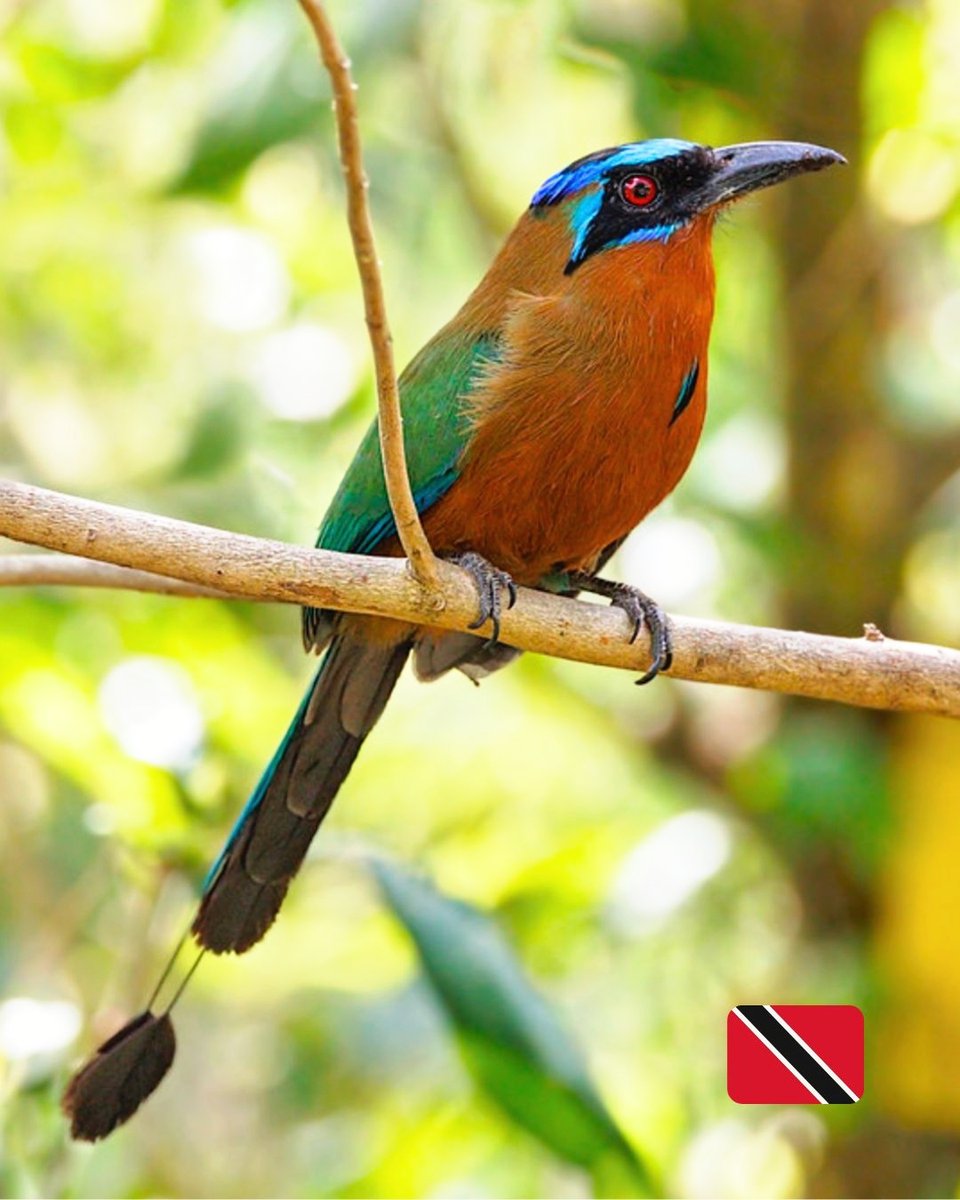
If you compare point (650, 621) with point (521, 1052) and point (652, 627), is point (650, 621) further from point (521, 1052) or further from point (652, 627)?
point (521, 1052)

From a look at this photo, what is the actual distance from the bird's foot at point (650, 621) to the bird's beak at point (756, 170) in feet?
2.30

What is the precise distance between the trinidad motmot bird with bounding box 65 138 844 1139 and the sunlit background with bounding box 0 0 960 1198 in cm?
33

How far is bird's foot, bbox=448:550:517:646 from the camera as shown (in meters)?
2.71

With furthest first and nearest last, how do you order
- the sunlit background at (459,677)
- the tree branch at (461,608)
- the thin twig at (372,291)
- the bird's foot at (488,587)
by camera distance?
the sunlit background at (459,677), the bird's foot at (488,587), the tree branch at (461,608), the thin twig at (372,291)

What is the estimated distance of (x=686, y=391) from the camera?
10.0 ft

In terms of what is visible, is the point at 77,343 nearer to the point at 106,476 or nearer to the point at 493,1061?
the point at 106,476

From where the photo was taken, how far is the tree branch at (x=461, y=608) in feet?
7.86

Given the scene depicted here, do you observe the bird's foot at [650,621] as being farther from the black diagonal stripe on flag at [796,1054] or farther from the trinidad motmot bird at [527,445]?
the black diagonal stripe on flag at [796,1054]

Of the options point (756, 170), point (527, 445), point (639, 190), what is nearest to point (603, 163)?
point (639, 190)

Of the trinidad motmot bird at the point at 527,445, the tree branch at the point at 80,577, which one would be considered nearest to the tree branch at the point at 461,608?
the tree branch at the point at 80,577

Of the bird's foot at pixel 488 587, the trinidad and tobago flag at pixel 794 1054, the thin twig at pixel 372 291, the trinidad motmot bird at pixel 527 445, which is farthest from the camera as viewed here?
the trinidad and tobago flag at pixel 794 1054

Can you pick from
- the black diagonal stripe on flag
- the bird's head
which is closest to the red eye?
the bird's head

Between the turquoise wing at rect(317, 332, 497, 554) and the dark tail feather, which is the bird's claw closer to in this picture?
the turquoise wing at rect(317, 332, 497, 554)

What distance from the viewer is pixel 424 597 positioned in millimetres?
2514
